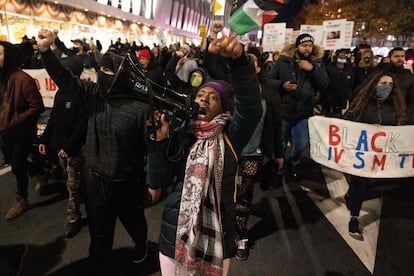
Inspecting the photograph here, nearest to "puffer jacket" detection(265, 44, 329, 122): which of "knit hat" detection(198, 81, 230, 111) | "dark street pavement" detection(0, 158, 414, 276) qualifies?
"dark street pavement" detection(0, 158, 414, 276)

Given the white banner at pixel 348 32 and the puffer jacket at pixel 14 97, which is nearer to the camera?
the puffer jacket at pixel 14 97

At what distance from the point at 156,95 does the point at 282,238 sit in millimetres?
2791

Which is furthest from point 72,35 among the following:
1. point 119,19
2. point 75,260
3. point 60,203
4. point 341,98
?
point 75,260

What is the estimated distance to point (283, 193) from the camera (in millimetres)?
5188

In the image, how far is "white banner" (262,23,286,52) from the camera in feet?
29.2

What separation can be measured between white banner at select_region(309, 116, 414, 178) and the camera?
9.19ft

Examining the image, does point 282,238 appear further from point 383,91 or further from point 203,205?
point 203,205

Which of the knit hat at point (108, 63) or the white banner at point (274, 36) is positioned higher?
the white banner at point (274, 36)

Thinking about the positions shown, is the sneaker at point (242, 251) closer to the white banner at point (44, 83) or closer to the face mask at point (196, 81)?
the face mask at point (196, 81)

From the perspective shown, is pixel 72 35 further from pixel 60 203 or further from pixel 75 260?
pixel 75 260

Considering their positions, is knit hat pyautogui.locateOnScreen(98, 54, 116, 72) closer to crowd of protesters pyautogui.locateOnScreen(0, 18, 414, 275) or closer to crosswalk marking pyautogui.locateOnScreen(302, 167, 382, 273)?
crowd of protesters pyautogui.locateOnScreen(0, 18, 414, 275)

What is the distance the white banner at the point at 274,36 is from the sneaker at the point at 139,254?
284 inches

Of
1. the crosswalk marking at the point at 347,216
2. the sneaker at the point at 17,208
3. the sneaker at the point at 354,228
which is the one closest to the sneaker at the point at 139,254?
the sneaker at the point at 17,208

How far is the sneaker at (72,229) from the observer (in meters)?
3.75
